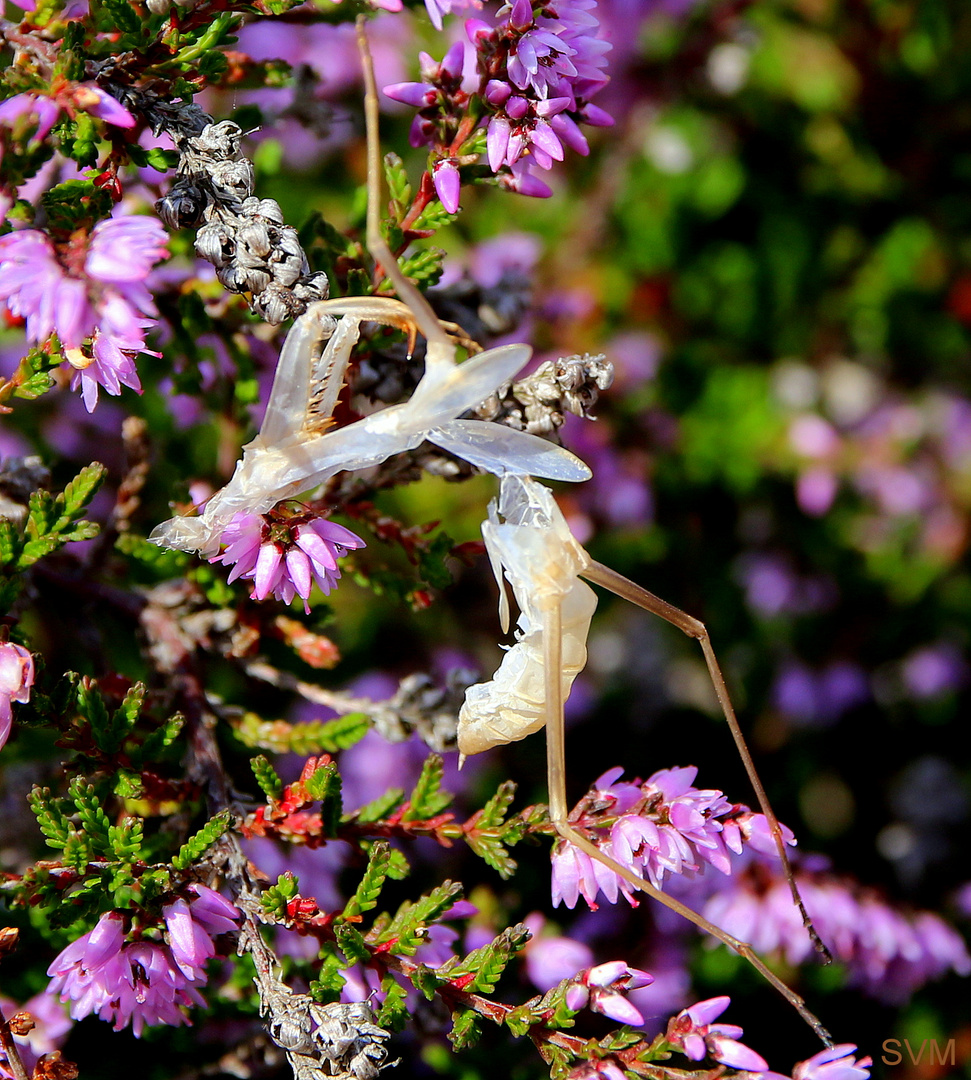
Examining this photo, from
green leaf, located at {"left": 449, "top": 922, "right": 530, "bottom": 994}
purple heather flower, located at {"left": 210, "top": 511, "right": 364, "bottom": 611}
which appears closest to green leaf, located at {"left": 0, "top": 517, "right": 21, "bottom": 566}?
purple heather flower, located at {"left": 210, "top": 511, "right": 364, "bottom": 611}

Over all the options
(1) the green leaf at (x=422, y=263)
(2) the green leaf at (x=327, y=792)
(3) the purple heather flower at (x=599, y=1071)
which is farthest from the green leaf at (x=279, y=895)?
(1) the green leaf at (x=422, y=263)

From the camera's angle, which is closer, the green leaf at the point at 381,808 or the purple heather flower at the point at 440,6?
the purple heather flower at the point at 440,6

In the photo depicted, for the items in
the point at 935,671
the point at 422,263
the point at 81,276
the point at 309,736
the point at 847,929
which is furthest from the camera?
the point at 935,671

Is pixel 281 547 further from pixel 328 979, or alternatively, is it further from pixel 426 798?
pixel 328 979

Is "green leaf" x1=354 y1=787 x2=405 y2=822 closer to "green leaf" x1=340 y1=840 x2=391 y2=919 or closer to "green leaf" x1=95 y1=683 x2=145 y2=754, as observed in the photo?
"green leaf" x1=340 y1=840 x2=391 y2=919

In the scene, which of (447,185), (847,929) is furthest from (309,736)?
(847,929)

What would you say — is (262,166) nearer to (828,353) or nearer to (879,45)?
(828,353)

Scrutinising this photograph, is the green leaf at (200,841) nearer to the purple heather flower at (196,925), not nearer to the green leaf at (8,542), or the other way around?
the purple heather flower at (196,925)
